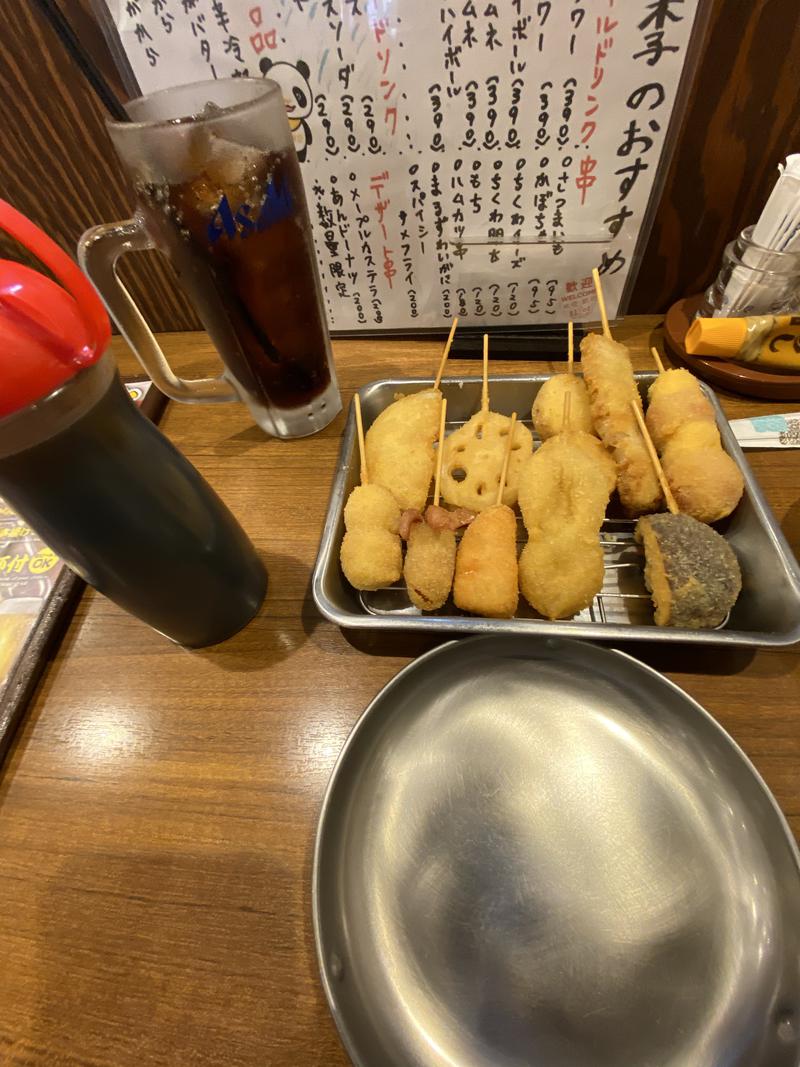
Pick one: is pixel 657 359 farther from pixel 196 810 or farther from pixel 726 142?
pixel 196 810

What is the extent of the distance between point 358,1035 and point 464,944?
0.65ft

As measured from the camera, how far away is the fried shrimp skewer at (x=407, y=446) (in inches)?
55.7

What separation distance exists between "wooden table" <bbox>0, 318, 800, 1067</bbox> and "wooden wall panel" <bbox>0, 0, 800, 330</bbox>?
2.43 ft

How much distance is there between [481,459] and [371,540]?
0.38m

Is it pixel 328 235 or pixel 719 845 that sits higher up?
pixel 328 235

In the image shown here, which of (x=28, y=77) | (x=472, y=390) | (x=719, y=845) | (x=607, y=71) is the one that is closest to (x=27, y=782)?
(x=719, y=845)

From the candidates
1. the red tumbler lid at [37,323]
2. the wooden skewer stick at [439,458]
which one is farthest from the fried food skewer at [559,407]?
the red tumbler lid at [37,323]

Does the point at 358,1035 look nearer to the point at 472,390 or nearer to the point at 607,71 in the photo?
the point at 472,390

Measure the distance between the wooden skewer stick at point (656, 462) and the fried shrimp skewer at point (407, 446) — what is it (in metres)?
0.53

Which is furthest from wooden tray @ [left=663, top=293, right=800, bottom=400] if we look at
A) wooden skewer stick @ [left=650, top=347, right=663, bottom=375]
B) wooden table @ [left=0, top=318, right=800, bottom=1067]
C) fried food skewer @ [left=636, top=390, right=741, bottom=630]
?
fried food skewer @ [left=636, top=390, right=741, bottom=630]

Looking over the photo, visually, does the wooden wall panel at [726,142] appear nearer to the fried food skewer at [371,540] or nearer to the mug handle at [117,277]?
the fried food skewer at [371,540]

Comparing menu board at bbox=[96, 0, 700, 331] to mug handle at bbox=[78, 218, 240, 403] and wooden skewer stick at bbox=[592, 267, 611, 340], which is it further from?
mug handle at bbox=[78, 218, 240, 403]

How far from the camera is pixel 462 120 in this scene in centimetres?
137

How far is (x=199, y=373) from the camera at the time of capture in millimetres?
1872
